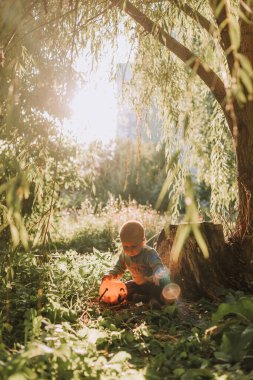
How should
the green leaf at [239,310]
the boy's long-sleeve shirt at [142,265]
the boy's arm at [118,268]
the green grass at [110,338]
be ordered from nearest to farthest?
the green grass at [110,338] < the green leaf at [239,310] < the boy's long-sleeve shirt at [142,265] < the boy's arm at [118,268]

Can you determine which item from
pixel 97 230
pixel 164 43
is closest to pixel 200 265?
pixel 164 43

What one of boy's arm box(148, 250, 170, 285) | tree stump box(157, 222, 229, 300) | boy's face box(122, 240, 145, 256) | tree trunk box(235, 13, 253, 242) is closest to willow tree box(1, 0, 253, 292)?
tree trunk box(235, 13, 253, 242)

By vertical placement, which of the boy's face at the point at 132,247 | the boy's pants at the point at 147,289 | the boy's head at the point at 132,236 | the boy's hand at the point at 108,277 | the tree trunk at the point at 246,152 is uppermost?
the tree trunk at the point at 246,152

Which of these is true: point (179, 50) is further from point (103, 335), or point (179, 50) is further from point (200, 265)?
point (103, 335)

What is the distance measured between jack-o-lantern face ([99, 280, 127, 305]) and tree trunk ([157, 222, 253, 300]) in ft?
1.78

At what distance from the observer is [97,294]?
3.83 metres

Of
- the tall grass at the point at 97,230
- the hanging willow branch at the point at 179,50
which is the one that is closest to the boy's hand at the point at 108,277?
the hanging willow branch at the point at 179,50

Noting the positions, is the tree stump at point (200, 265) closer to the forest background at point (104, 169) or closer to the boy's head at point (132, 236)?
the forest background at point (104, 169)

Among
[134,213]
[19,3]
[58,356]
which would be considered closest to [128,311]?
[58,356]

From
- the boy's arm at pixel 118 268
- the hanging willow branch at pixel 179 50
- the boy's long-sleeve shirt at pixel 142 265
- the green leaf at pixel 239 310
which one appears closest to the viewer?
the green leaf at pixel 239 310

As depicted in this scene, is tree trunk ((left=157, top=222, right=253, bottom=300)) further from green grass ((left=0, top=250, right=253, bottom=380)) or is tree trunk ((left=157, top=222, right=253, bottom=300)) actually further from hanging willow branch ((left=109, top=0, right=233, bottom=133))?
hanging willow branch ((left=109, top=0, right=233, bottom=133))

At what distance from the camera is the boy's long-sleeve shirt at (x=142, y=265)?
12.0 feet

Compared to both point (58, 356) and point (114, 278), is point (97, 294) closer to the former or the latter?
point (114, 278)

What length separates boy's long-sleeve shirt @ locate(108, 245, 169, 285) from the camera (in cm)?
364
